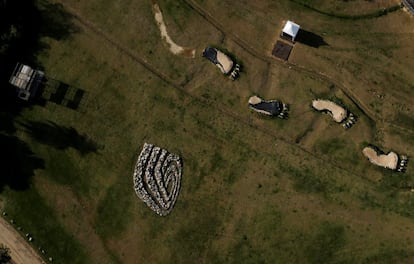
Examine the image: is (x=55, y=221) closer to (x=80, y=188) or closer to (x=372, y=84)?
(x=80, y=188)

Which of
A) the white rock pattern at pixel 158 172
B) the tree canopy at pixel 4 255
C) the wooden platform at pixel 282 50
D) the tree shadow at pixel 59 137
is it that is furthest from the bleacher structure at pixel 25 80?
the wooden platform at pixel 282 50

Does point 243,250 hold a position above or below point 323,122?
below

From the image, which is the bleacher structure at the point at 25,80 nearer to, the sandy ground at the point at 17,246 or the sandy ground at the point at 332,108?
the sandy ground at the point at 17,246

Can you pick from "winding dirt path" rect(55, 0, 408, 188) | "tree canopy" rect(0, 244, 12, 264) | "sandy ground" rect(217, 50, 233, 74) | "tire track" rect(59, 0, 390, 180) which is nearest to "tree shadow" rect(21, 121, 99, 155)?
"tire track" rect(59, 0, 390, 180)

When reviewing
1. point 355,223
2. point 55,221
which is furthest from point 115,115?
point 355,223

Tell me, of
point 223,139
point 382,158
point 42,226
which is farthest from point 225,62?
point 42,226

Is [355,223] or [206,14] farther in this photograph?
[206,14]
